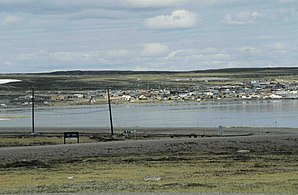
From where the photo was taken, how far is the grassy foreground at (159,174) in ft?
75.1

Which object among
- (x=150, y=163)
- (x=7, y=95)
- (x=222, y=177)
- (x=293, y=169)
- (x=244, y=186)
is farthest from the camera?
(x=7, y=95)

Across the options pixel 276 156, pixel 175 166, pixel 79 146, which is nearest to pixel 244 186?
pixel 175 166

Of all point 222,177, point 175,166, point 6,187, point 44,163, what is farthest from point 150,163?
point 6,187

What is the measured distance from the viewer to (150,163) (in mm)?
35500

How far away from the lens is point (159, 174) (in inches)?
1141

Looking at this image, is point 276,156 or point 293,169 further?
point 276,156

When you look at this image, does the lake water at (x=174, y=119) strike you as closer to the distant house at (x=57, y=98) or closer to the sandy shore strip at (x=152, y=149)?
the distant house at (x=57, y=98)

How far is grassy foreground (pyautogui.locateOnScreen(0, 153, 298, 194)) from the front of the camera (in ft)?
75.1

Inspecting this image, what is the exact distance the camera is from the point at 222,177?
26562mm

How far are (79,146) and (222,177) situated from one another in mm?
22918

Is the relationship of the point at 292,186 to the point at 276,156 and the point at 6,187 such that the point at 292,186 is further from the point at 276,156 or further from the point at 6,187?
the point at 276,156

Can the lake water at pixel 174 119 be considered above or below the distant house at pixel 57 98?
below

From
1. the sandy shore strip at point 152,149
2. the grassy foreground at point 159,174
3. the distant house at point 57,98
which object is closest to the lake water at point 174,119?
the distant house at point 57,98

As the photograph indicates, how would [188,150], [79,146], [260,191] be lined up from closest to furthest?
[260,191]
[188,150]
[79,146]
